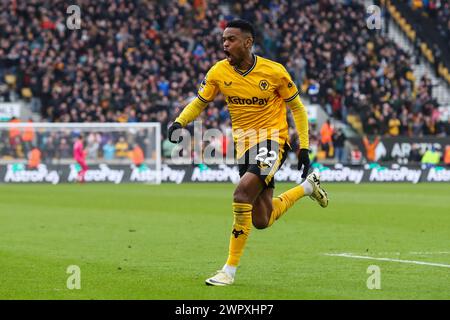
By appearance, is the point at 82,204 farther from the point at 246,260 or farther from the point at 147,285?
the point at 147,285

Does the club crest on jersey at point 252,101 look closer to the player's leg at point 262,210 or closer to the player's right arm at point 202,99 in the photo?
the player's right arm at point 202,99

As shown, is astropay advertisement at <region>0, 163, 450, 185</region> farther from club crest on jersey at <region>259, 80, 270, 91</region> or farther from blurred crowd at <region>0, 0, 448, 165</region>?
club crest on jersey at <region>259, 80, 270, 91</region>

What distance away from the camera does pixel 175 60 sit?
40625 mm

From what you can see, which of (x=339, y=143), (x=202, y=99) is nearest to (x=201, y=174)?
(x=339, y=143)

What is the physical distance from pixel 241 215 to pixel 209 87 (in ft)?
4.85

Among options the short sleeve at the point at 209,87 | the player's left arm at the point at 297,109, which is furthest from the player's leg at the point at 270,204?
the short sleeve at the point at 209,87

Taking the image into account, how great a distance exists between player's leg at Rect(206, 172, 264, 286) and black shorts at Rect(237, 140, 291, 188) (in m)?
0.10

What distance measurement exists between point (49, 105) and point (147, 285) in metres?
29.5

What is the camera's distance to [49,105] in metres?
38.9

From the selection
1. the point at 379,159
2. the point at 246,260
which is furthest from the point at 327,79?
the point at 246,260

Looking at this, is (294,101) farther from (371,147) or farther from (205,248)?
(371,147)

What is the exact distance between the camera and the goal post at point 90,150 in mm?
35562

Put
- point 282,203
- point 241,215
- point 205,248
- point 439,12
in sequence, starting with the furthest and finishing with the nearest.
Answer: point 439,12 → point 205,248 → point 282,203 → point 241,215

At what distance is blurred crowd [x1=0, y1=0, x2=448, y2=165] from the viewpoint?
38.7 metres
